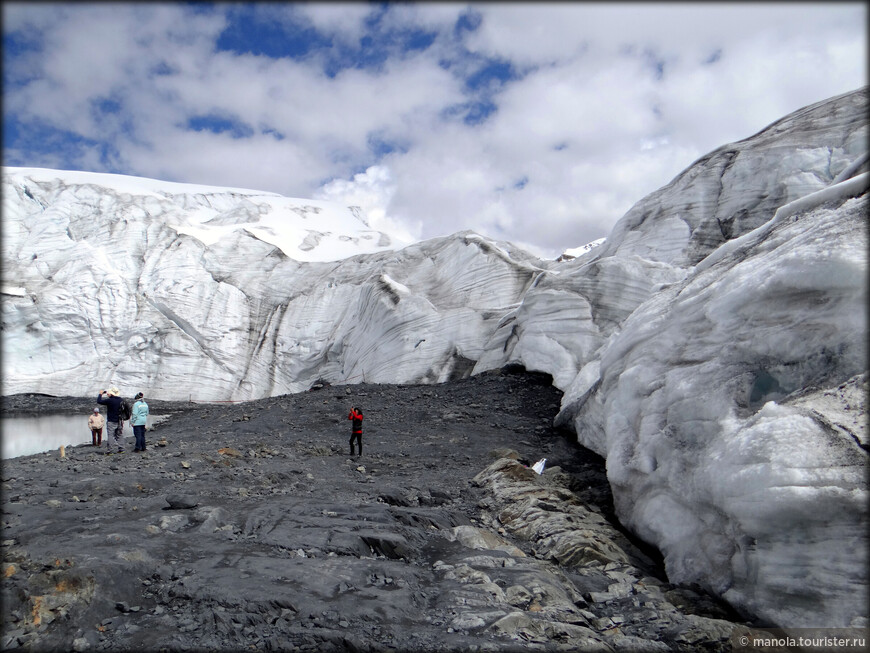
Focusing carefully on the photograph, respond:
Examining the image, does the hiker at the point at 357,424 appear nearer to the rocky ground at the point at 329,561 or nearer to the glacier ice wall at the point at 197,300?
the rocky ground at the point at 329,561

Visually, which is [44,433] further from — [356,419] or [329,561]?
[329,561]

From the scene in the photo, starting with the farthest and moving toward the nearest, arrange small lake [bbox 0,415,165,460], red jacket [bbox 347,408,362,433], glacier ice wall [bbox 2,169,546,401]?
glacier ice wall [bbox 2,169,546,401] → small lake [bbox 0,415,165,460] → red jacket [bbox 347,408,362,433]

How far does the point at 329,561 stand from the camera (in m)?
4.92

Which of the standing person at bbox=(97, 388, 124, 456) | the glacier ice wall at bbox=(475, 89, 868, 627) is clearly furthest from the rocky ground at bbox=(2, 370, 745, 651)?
the standing person at bbox=(97, 388, 124, 456)

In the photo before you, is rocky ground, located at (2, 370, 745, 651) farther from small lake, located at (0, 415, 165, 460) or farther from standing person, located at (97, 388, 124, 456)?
small lake, located at (0, 415, 165, 460)

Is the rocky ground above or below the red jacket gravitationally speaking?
below

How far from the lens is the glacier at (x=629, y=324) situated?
14.6 feet

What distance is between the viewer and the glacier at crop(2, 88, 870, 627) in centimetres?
444

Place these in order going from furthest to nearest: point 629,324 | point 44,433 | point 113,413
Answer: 1. point 44,433
2. point 113,413
3. point 629,324

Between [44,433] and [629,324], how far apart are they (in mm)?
18217

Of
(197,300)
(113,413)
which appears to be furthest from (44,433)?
(197,300)

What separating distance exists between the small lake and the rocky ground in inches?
272

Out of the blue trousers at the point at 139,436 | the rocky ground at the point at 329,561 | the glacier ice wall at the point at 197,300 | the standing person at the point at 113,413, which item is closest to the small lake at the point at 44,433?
the standing person at the point at 113,413

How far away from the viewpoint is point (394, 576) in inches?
189
